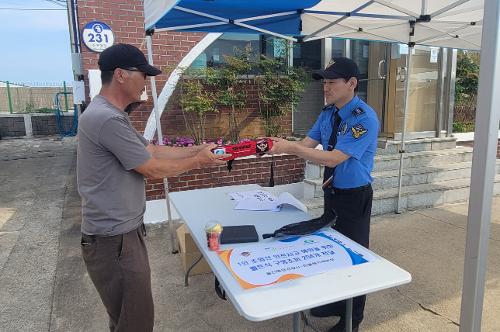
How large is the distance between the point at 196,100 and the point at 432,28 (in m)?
3.06

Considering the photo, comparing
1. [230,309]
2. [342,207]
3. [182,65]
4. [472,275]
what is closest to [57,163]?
[182,65]

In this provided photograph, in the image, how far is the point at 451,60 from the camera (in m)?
6.55

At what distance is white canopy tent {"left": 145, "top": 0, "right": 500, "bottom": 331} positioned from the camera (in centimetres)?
145

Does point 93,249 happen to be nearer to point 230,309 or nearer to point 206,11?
point 230,309

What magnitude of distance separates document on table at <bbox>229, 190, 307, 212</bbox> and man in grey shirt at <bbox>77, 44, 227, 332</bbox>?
943 millimetres

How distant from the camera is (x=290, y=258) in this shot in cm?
183

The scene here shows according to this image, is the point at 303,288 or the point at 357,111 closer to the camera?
the point at 303,288

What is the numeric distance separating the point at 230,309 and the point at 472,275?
6.30 ft

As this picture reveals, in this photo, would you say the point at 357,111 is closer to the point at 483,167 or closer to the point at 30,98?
the point at 483,167

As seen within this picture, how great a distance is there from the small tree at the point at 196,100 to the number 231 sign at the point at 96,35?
44.0 inches

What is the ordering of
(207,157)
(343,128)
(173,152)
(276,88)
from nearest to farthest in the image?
(207,157) → (343,128) → (173,152) → (276,88)

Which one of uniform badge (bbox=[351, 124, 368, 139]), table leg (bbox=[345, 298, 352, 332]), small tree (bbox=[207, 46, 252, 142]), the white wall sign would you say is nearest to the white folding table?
table leg (bbox=[345, 298, 352, 332])

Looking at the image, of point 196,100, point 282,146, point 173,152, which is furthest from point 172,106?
point 282,146

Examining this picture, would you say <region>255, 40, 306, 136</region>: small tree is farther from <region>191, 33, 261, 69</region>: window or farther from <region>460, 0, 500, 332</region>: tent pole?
<region>460, 0, 500, 332</region>: tent pole
